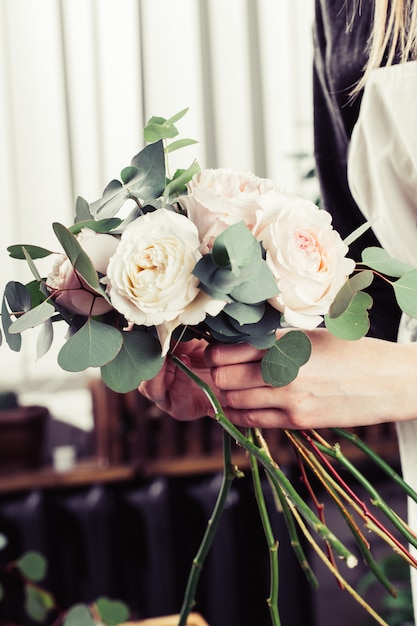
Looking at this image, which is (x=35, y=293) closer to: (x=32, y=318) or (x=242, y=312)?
(x=32, y=318)

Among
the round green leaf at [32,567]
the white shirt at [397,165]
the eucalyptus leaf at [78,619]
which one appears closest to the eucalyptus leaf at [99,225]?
the white shirt at [397,165]

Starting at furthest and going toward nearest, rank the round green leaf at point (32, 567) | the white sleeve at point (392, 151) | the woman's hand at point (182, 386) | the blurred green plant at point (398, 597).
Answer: the blurred green plant at point (398, 597) → the round green leaf at point (32, 567) → the white sleeve at point (392, 151) → the woman's hand at point (182, 386)

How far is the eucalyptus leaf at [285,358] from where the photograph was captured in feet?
1.94

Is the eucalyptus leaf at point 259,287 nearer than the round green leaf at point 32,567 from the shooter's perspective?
Yes

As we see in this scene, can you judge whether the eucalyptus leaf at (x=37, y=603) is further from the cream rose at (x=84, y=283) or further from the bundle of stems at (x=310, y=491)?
the cream rose at (x=84, y=283)

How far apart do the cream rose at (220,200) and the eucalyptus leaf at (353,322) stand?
10 centimetres

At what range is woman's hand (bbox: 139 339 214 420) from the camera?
76 centimetres

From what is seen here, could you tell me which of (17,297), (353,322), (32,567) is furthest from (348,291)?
(32,567)

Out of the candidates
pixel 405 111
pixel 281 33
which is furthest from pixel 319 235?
pixel 281 33

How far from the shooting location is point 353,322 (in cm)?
59

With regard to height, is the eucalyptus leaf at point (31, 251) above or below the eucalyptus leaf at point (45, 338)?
above

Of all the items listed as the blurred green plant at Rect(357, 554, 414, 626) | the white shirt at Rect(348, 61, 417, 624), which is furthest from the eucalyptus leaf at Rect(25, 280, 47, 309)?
the blurred green plant at Rect(357, 554, 414, 626)

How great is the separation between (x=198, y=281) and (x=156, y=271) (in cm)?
Result: 3

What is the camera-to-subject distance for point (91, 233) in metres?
0.57
